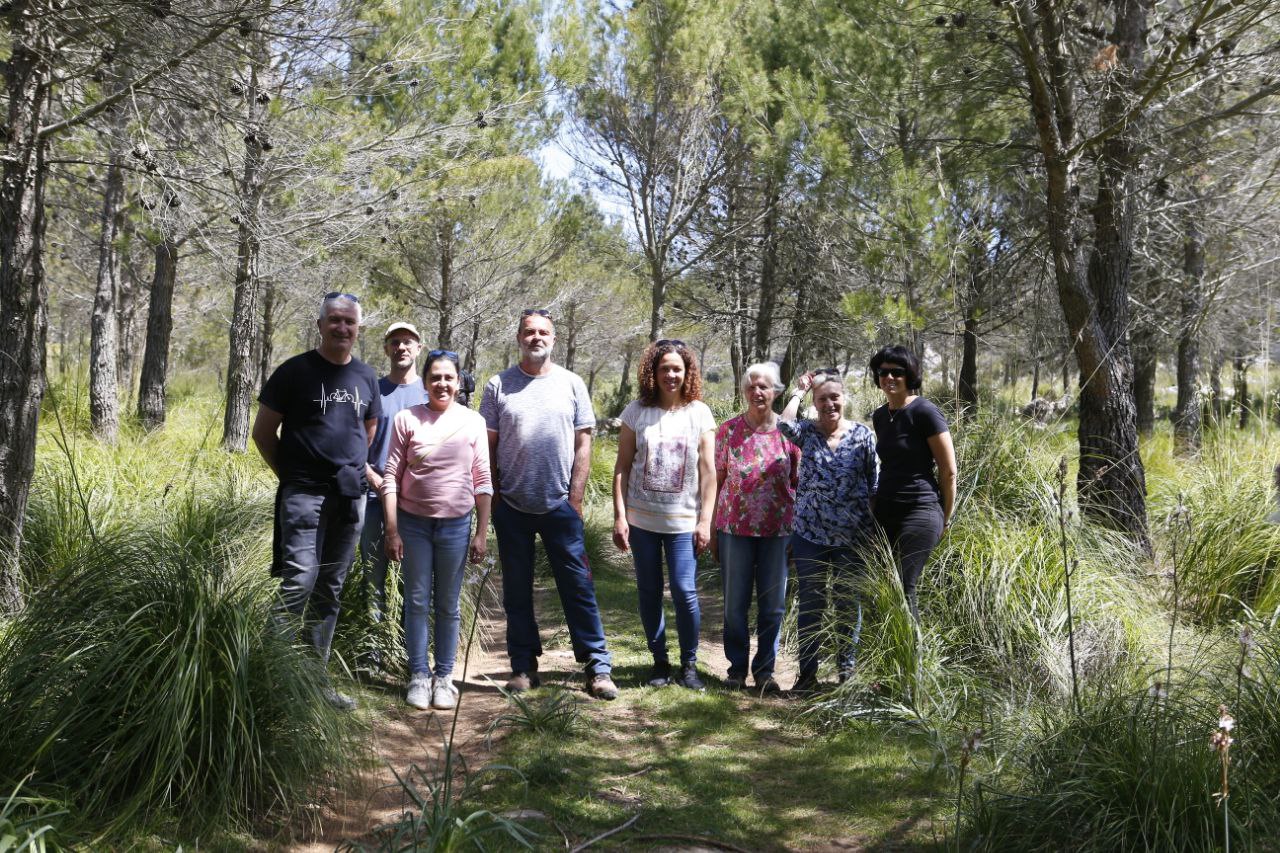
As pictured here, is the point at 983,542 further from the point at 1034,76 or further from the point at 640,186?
the point at 640,186

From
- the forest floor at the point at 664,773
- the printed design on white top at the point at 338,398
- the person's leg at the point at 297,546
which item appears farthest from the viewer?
the printed design on white top at the point at 338,398

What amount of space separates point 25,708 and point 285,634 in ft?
2.75

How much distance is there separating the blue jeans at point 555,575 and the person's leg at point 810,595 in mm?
991

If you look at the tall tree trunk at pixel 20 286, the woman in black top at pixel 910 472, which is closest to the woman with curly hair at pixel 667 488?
the woman in black top at pixel 910 472

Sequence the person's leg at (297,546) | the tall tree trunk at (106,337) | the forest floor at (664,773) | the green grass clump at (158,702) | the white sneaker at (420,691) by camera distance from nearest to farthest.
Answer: the green grass clump at (158,702) < the forest floor at (664,773) < the person's leg at (297,546) < the white sneaker at (420,691) < the tall tree trunk at (106,337)

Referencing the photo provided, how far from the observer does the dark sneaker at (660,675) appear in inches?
193

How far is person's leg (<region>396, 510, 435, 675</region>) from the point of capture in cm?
459

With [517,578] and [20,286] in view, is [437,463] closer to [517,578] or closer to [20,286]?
[517,578]

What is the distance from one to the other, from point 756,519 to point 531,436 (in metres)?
1.20

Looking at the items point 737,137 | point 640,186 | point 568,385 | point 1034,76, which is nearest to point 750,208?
point 737,137

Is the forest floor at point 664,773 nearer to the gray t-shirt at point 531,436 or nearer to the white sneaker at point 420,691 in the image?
the white sneaker at point 420,691

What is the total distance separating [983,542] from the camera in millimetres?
5070

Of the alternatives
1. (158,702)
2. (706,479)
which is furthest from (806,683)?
(158,702)

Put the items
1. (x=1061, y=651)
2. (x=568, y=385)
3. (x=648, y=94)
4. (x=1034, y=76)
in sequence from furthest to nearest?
(x=648, y=94) < (x=1034, y=76) < (x=568, y=385) < (x=1061, y=651)
